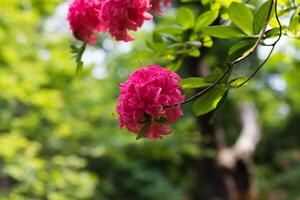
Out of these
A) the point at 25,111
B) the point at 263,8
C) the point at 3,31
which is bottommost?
the point at 263,8

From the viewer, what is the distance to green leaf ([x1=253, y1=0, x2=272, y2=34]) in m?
0.81

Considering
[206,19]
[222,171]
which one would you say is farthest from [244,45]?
[222,171]

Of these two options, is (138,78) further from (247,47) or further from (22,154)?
(22,154)

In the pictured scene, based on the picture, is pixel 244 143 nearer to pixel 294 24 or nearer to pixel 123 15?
pixel 294 24

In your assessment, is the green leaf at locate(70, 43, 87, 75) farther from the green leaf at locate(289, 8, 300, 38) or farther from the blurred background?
the green leaf at locate(289, 8, 300, 38)

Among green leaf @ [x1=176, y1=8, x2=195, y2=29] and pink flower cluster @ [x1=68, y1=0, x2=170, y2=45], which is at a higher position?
green leaf @ [x1=176, y1=8, x2=195, y2=29]

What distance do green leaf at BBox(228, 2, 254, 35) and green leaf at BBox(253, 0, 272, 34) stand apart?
2cm

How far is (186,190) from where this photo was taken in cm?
756

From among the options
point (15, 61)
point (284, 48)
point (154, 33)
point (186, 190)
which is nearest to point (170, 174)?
point (186, 190)

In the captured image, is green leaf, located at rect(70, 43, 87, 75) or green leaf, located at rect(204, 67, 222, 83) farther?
green leaf, located at rect(70, 43, 87, 75)

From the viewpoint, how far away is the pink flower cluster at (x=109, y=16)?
84 centimetres

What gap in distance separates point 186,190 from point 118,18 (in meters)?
6.95

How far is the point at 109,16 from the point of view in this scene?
0.85 m

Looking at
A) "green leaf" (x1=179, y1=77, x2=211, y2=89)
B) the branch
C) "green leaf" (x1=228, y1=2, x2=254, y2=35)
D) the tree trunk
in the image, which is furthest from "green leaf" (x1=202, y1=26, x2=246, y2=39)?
the branch
